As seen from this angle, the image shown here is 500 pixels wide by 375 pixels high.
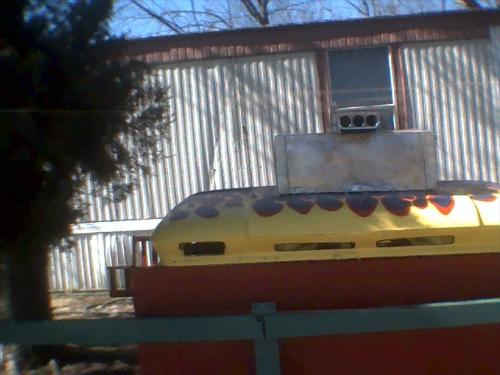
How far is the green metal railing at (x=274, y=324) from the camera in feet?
9.62

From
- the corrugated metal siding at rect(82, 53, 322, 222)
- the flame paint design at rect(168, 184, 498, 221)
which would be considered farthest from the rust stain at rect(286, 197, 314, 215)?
the corrugated metal siding at rect(82, 53, 322, 222)

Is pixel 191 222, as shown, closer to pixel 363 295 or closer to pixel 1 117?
pixel 363 295

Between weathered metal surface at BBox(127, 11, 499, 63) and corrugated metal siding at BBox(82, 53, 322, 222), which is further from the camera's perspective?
corrugated metal siding at BBox(82, 53, 322, 222)

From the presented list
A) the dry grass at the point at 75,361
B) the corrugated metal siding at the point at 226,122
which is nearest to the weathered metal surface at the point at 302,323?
the dry grass at the point at 75,361

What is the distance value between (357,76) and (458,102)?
4.60ft

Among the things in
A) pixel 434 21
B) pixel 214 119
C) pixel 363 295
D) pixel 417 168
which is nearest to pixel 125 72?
pixel 417 168

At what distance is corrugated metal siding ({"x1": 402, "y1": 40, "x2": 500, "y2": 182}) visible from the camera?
9.38 m

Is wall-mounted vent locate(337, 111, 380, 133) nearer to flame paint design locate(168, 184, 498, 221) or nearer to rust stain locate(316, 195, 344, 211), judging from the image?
flame paint design locate(168, 184, 498, 221)

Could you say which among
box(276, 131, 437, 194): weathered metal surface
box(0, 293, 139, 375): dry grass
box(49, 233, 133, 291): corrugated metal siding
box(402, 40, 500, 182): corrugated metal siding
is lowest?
box(0, 293, 139, 375): dry grass

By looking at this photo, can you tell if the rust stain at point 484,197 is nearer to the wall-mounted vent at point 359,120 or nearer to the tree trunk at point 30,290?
the wall-mounted vent at point 359,120

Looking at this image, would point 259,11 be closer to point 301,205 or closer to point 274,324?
point 301,205

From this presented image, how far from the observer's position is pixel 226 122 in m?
9.52

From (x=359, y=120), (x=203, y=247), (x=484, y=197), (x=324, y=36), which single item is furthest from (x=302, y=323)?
(x=324, y=36)

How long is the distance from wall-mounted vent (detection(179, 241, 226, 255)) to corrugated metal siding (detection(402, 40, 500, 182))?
6.77 meters
